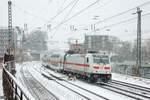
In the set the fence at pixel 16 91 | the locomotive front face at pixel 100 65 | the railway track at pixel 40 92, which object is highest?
the fence at pixel 16 91

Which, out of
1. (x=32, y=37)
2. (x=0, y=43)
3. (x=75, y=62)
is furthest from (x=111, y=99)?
(x=32, y=37)

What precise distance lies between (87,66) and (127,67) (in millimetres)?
14159

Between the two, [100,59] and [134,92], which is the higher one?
[100,59]

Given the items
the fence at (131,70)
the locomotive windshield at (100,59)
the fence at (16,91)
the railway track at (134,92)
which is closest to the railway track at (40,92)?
the railway track at (134,92)

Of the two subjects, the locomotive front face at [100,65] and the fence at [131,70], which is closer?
the locomotive front face at [100,65]

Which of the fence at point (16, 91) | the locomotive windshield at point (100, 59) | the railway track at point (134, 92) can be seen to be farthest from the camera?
the locomotive windshield at point (100, 59)

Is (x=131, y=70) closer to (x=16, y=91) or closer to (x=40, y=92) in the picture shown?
(x=40, y=92)

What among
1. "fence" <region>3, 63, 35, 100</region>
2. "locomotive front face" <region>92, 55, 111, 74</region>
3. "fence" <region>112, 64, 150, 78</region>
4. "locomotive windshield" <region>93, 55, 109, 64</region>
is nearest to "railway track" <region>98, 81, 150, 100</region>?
"locomotive front face" <region>92, 55, 111, 74</region>

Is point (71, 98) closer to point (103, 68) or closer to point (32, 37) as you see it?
point (103, 68)

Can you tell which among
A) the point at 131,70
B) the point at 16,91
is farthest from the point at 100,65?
the point at 16,91

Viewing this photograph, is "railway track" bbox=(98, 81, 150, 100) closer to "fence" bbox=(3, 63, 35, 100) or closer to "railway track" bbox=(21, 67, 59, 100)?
"railway track" bbox=(21, 67, 59, 100)

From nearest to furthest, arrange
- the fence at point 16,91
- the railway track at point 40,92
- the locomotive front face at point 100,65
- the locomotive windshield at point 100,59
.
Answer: the fence at point 16,91 < the railway track at point 40,92 < the locomotive front face at point 100,65 < the locomotive windshield at point 100,59

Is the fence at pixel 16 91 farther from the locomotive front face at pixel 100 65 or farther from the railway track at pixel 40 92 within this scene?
the locomotive front face at pixel 100 65

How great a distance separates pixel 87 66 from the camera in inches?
1150
